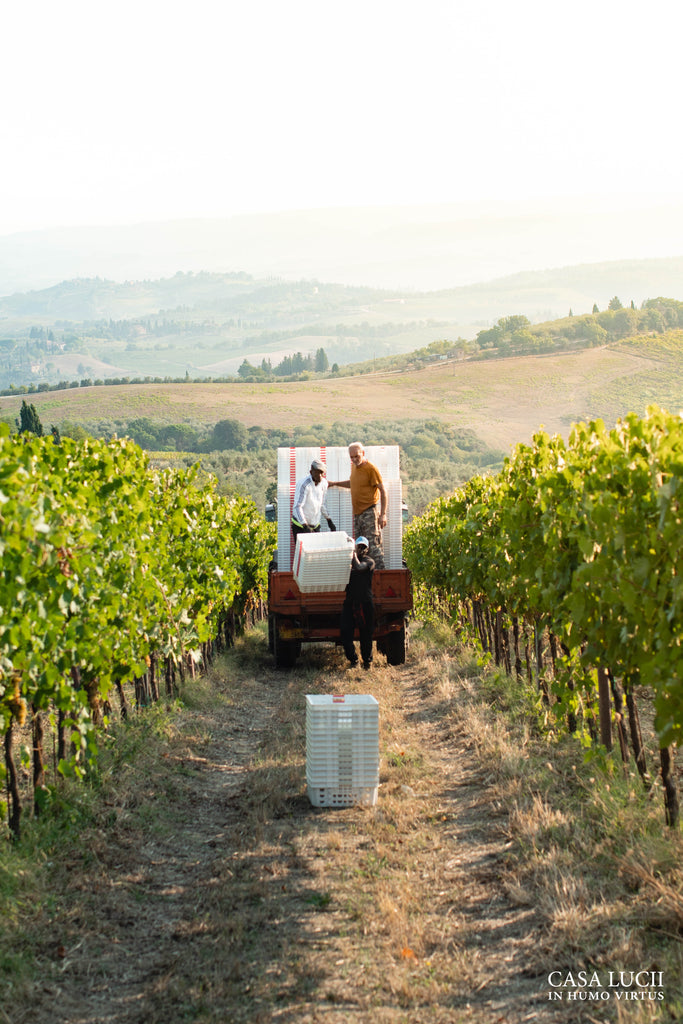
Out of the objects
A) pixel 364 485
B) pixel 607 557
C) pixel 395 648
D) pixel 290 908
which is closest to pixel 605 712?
pixel 607 557

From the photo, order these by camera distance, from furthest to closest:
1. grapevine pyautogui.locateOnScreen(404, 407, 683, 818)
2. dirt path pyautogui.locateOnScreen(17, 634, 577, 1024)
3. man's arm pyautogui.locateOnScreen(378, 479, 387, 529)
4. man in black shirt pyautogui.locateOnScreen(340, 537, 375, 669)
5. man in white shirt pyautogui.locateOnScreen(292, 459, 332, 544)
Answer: man in white shirt pyautogui.locateOnScreen(292, 459, 332, 544), man's arm pyautogui.locateOnScreen(378, 479, 387, 529), man in black shirt pyautogui.locateOnScreen(340, 537, 375, 669), grapevine pyautogui.locateOnScreen(404, 407, 683, 818), dirt path pyautogui.locateOnScreen(17, 634, 577, 1024)

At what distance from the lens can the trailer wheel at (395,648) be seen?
38.4 feet

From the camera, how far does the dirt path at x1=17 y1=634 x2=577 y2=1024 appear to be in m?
3.37

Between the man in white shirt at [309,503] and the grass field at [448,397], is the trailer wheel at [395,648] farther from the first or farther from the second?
the grass field at [448,397]

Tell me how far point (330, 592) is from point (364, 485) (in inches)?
63.2

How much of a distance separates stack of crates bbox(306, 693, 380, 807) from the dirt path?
0.13m

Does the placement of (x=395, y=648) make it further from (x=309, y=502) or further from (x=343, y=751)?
(x=343, y=751)

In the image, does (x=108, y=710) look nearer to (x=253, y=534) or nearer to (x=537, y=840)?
(x=537, y=840)

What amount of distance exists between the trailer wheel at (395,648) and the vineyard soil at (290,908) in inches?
190

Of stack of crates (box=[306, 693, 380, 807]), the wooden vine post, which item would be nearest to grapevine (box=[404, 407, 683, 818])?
the wooden vine post

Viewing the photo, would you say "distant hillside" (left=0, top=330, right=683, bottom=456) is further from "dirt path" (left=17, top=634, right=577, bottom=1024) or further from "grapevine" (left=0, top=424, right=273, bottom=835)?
"dirt path" (left=17, top=634, right=577, bottom=1024)

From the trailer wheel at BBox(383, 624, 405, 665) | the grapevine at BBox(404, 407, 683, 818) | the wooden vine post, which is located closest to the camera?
the grapevine at BBox(404, 407, 683, 818)

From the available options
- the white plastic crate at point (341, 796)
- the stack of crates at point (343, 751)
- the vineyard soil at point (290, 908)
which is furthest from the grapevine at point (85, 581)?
the white plastic crate at point (341, 796)

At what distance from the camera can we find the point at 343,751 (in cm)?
558
